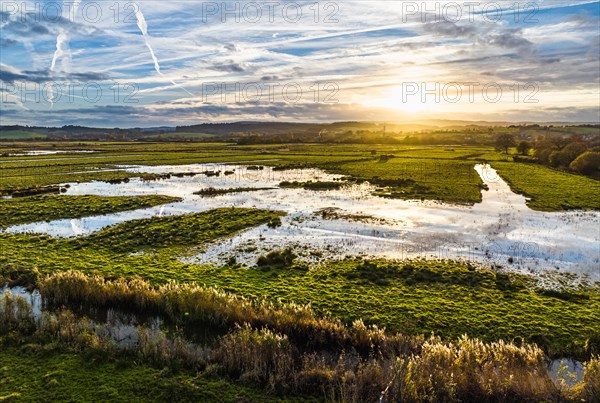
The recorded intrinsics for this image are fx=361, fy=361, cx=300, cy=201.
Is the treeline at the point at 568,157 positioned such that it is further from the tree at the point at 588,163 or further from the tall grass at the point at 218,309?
the tall grass at the point at 218,309

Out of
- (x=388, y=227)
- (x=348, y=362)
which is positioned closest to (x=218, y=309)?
(x=348, y=362)

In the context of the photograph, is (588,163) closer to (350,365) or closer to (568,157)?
(568,157)

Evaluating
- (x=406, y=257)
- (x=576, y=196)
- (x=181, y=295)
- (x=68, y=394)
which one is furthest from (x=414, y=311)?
(x=576, y=196)

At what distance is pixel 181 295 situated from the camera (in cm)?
1631

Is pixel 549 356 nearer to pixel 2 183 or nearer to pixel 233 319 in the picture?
pixel 233 319

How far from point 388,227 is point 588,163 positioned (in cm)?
6429

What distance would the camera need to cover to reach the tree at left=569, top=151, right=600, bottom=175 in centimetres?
7131

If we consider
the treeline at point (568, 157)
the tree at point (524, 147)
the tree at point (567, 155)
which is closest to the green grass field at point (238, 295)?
the treeline at point (568, 157)

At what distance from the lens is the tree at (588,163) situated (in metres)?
71.3

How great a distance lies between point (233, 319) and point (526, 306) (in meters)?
13.6

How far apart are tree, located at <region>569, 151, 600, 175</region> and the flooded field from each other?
33.7m

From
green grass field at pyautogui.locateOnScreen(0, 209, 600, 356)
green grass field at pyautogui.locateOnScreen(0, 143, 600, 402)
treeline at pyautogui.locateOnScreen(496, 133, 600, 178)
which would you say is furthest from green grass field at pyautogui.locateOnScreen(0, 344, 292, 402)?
treeline at pyautogui.locateOnScreen(496, 133, 600, 178)

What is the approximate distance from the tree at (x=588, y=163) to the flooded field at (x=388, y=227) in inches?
1328

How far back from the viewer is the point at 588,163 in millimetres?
72000
